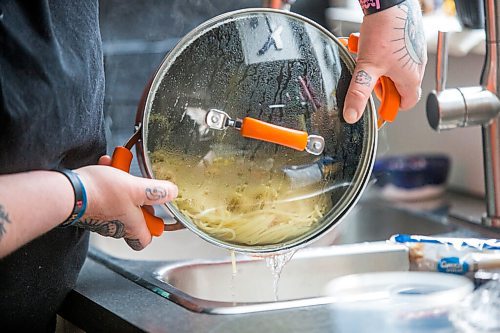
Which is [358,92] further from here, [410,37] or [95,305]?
[95,305]

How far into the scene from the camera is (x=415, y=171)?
194 centimetres

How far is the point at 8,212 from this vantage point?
978 millimetres

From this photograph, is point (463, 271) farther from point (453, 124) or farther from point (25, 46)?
point (25, 46)

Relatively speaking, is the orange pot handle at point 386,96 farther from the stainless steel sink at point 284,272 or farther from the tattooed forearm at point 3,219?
the tattooed forearm at point 3,219

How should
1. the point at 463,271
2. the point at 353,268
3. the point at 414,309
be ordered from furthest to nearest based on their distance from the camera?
the point at 353,268
the point at 463,271
the point at 414,309

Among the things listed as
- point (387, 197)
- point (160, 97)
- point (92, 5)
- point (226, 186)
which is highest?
point (92, 5)

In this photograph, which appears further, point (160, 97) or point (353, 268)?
point (353, 268)

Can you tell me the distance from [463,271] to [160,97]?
493 mm

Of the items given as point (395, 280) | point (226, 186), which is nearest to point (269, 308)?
point (226, 186)

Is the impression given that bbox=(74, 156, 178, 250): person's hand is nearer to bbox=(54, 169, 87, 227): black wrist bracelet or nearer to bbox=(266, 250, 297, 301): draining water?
bbox=(54, 169, 87, 227): black wrist bracelet

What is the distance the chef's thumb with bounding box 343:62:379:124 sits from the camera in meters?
1.13

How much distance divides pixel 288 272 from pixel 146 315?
367 millimetres

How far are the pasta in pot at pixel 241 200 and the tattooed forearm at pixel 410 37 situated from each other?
20 centimetres

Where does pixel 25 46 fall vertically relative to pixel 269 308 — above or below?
above
